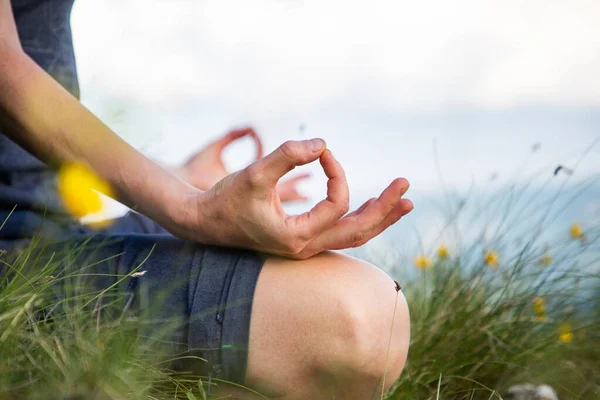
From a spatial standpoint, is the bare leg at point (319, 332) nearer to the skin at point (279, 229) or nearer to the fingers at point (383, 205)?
the skin at point (279, 229)

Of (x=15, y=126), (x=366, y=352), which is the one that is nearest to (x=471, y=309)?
(x=366, y=352)

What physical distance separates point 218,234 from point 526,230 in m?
1.10

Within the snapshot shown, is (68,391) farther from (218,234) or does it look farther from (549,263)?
(549,263)

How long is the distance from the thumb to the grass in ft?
0.99

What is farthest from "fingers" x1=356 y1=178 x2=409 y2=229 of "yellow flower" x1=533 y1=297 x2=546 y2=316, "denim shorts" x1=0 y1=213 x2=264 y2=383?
"yellow flower" x1=533 y1=297 x2=546 y2=316

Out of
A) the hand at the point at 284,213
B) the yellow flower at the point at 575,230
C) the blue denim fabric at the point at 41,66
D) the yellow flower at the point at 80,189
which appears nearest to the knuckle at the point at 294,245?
the hand at the point at 284,213

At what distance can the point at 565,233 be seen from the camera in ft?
7.00

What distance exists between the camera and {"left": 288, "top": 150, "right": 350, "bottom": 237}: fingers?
47.4 inches

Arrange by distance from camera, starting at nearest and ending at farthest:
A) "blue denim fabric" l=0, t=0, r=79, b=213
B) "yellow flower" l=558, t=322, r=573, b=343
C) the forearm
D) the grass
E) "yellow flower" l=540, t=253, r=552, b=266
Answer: the grass
the forearm
"blue denim fabric" l=0, t=0, r=79, b=213
"yellow flower" l=558, t=322, r=573, b=343
"yellow flower" l=540, t=253, r=552, b=266

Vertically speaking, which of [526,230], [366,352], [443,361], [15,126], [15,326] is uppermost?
[15,126]

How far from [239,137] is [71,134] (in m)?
0.82

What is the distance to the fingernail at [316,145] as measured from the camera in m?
1.17

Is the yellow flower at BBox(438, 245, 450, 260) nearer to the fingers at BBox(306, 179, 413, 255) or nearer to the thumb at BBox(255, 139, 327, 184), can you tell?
Result: the fingers at BBox(306, 179, 413, 255)

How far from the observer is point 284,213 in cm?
122
